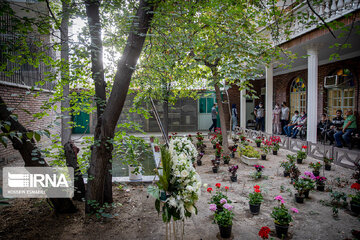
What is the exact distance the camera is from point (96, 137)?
12.6 feet

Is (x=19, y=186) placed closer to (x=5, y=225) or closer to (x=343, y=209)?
(x=5, y=225)

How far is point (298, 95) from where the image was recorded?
14422 mm

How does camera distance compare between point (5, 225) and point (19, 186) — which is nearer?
point (5, 225)

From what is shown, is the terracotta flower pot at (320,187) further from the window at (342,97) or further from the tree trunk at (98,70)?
the window at (342,97)

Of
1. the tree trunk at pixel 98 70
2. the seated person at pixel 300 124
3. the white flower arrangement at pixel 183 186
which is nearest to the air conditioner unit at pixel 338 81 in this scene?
the seated person at pixel 300 124

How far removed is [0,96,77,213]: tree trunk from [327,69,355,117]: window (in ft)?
39.3

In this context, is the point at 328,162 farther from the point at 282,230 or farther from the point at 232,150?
the point at 282,230

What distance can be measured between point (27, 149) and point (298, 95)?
14731 mm

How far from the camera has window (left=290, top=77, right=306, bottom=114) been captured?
13.9 m

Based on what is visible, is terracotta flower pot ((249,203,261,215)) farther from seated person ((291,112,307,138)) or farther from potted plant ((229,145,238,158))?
seated person ((291,112,307,138))

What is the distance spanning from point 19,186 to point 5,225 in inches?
38.6

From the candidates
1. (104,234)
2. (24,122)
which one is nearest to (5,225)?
(104,234)

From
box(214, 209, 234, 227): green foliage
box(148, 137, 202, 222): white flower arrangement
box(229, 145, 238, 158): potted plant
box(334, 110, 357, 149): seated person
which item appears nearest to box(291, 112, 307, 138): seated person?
box(334, 110, 357, 149): seated person

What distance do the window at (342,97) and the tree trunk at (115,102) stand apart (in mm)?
10747
